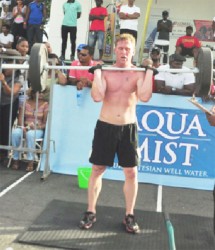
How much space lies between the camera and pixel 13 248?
373cm

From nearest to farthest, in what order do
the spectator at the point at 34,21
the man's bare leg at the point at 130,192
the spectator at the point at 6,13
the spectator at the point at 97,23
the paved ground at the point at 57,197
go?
the man's bare leg at the point at 130,192 < the paved ground at the point at 57,197 < the spectator at the point at 97,23 < the spectator at the point at 34,21 < the spectator at the point at 6,13

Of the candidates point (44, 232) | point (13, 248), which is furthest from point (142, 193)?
point (13, 248)

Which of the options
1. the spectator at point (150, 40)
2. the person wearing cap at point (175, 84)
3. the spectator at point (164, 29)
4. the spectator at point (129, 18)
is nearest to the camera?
the person wearing cap at point (175, 84)

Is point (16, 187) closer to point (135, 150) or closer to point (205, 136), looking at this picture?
point (135, 150)

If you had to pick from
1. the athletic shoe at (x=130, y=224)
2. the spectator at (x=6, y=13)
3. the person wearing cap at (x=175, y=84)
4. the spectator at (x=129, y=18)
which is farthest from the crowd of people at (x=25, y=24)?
the athletic shoe at (x=130, y=224)

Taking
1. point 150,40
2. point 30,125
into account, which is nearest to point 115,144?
point 30,125

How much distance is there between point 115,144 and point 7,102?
2522mm

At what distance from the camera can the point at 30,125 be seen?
6098 mm

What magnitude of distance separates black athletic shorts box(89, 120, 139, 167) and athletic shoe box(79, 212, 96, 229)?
0.51 m

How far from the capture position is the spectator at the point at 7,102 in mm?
6074

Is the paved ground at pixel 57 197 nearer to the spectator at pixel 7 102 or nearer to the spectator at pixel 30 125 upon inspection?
the spectator at pixel 30 125

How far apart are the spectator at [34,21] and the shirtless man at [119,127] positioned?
7.03m

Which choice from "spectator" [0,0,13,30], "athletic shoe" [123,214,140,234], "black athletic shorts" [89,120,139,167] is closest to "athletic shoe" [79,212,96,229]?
"athletic shoe" [123,214,140,234]

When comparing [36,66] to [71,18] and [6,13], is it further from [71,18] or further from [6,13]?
[6,13]
